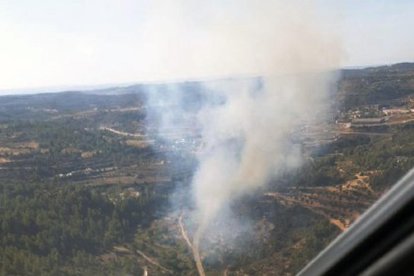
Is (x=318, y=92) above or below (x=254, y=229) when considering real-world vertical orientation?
above

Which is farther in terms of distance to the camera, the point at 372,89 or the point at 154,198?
the point at 372,89

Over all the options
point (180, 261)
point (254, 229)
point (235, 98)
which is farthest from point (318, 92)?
point (180, 261)

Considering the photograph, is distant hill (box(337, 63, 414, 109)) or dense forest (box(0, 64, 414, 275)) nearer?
dense forest (box(0, 64, 414, 275))

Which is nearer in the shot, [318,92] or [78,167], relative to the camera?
[78,167]

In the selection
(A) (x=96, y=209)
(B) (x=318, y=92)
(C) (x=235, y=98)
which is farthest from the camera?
(C) (x=235, y=98)

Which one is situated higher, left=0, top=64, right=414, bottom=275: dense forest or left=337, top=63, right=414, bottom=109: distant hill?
left=337, top=63, right=414, bottom=109: distant hill

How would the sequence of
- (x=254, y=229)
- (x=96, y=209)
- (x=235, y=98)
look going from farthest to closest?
(x=235, y=98)
(x=96, y=209)
(x=254, y=229)

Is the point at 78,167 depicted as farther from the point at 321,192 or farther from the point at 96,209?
the point at 321,192

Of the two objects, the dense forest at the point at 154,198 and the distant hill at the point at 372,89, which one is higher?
the distant hill at the point at 372,89

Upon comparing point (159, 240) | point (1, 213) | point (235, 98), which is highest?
point (235, 98)

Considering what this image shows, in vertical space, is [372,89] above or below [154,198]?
above

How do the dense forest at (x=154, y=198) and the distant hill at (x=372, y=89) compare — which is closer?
the dense forest at (x=154, y=198)
